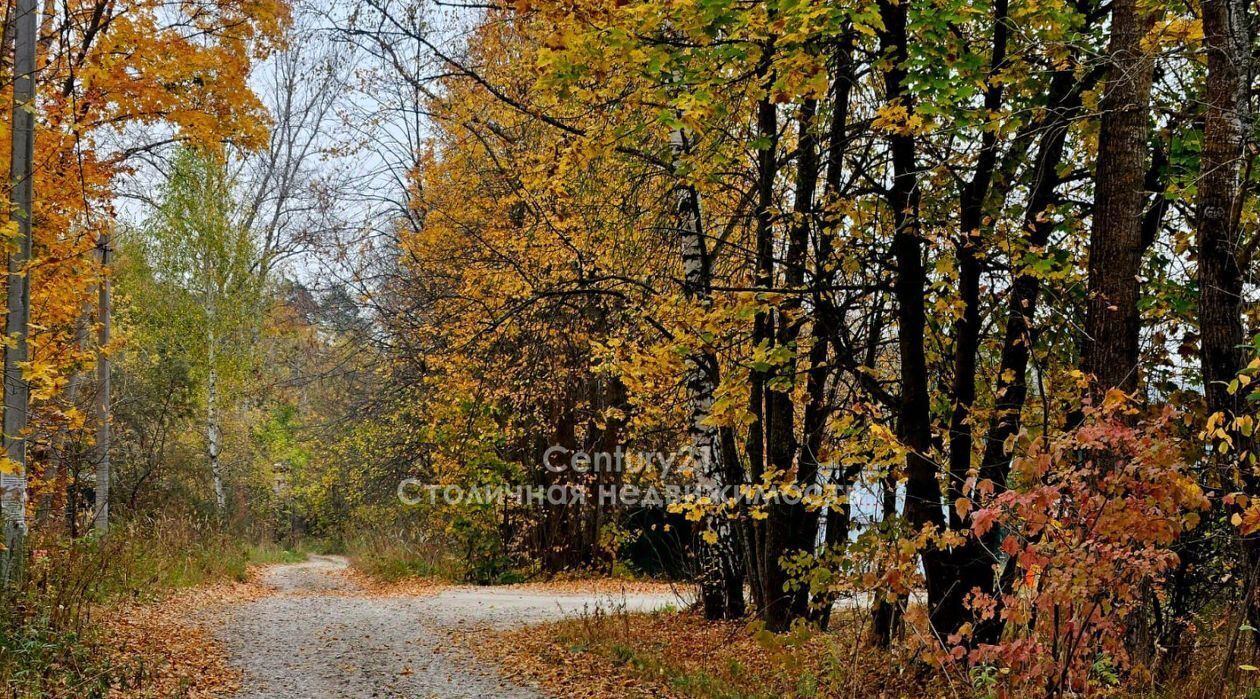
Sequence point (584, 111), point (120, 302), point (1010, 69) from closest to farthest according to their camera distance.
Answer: point (1010, 69) < point (584, 111) < point (120, 302)

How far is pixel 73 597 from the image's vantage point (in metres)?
8.09

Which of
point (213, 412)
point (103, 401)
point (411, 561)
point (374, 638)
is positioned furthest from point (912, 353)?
point (213, 412)

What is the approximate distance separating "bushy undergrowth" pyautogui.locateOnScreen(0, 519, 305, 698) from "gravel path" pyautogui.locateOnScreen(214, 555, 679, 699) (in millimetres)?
1135

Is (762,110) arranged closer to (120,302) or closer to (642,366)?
(642,366)

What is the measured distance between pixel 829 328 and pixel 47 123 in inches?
334

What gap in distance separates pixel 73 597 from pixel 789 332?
21.9ft

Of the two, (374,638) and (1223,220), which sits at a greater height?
(1223,220)

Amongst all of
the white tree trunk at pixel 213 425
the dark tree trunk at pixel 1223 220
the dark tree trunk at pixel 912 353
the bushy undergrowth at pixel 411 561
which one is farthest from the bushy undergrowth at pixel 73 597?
the white tree trunk at pixel 213 425

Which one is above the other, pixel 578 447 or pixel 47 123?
pixel 47 123

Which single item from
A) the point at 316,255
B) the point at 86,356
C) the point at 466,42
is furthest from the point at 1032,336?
the point at 316,255

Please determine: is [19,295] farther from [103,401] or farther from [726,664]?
[103,401]

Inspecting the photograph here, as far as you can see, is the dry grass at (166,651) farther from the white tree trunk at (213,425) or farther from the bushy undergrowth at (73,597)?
the white tree trunk at (213,425)

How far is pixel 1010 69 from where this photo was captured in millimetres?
5668

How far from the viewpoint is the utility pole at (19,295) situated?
8102 millimetres
